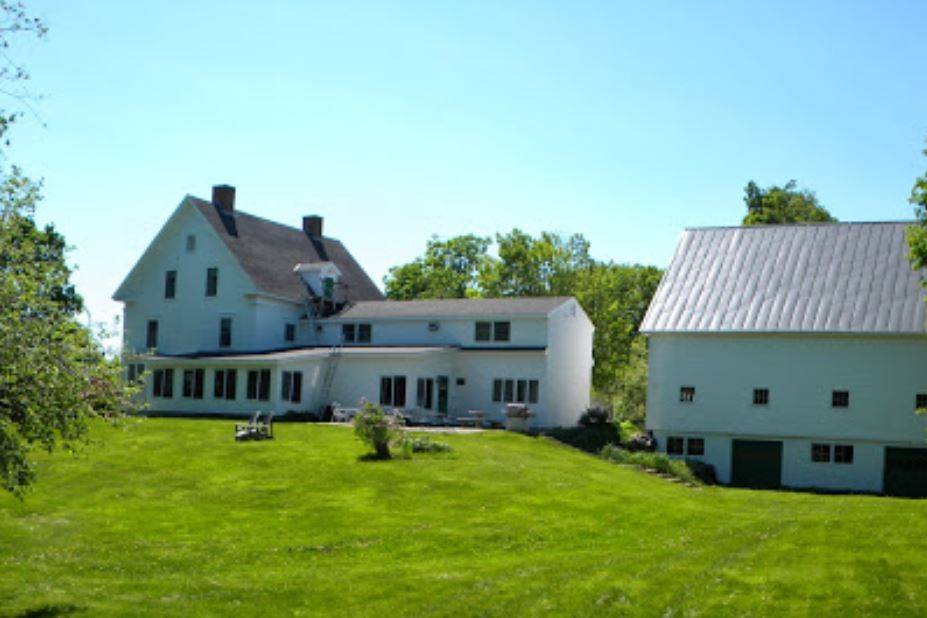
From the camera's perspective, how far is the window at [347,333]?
51.9 meters

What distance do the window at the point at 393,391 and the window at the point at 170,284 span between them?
14.4 meters

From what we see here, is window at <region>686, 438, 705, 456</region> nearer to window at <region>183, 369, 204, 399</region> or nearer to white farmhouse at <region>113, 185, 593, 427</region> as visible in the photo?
white farmhouse at <region>113, 185, 593, 427</region>

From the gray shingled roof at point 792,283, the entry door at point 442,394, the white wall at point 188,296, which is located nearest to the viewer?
the gray shingled roof at point 792,283

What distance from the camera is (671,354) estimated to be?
42.5 metres

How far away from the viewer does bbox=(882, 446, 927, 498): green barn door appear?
38625 mm

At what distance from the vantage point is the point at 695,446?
42.0m

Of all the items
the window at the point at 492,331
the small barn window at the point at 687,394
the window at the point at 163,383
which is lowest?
the window at the point at 163,383

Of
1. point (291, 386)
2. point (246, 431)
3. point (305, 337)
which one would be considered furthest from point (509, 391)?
point (246, 431)

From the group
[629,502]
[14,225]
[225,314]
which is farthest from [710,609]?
[225,314]

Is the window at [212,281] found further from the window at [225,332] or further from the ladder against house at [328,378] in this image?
the ladder against house at [328,378]

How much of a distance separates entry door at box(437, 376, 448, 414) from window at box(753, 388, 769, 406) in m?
14.5

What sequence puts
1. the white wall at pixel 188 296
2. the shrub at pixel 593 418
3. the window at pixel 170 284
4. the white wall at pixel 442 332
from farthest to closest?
the window at pixel 170 284, the white wall at pixel 188 296, the white wall at pixel 442 332, the shrub at pixel 593 418

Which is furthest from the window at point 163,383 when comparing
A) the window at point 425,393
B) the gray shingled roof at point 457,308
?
the window at point 425,393

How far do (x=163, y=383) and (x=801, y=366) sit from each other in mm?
30033
